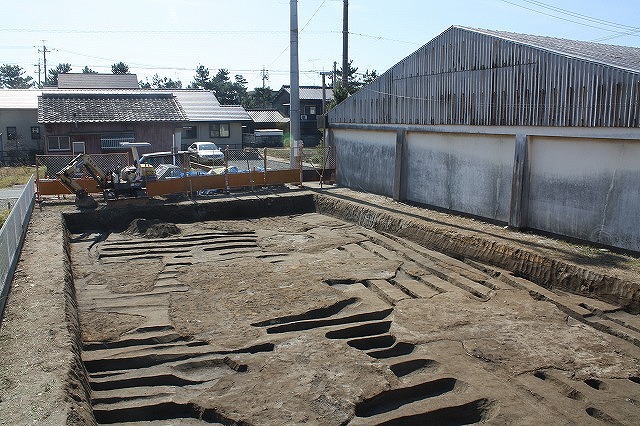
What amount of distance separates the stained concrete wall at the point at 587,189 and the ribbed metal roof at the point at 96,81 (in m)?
39.8

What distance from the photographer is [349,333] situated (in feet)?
33.2

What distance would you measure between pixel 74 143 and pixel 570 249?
81.1 ft

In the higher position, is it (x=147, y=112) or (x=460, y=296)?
(x=147, y=112)

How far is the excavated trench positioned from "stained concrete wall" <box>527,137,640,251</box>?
6.08ft

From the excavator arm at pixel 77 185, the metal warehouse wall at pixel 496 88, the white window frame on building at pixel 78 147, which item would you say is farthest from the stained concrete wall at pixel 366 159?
the white window frame on building at pixel 78 147

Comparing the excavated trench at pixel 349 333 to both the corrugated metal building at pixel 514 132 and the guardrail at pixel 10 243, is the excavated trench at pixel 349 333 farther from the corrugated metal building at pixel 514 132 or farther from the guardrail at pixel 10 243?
the corrugated metal building at pixel 514 132

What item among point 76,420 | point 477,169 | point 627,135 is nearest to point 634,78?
point 627,135

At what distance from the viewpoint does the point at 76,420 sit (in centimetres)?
611

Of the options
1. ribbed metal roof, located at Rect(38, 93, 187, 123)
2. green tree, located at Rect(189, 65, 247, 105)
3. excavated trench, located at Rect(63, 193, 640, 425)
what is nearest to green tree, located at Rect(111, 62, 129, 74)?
green tree, located at Rect(189, 65, 247, 105)

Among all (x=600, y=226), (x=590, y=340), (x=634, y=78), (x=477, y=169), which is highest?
(x=634, y=78)

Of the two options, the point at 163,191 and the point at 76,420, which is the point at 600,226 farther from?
the point at 163,191

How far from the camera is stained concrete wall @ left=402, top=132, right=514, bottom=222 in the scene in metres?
16.7

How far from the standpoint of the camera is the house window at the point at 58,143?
29.9 metres

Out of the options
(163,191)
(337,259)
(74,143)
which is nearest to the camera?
(337,259)
